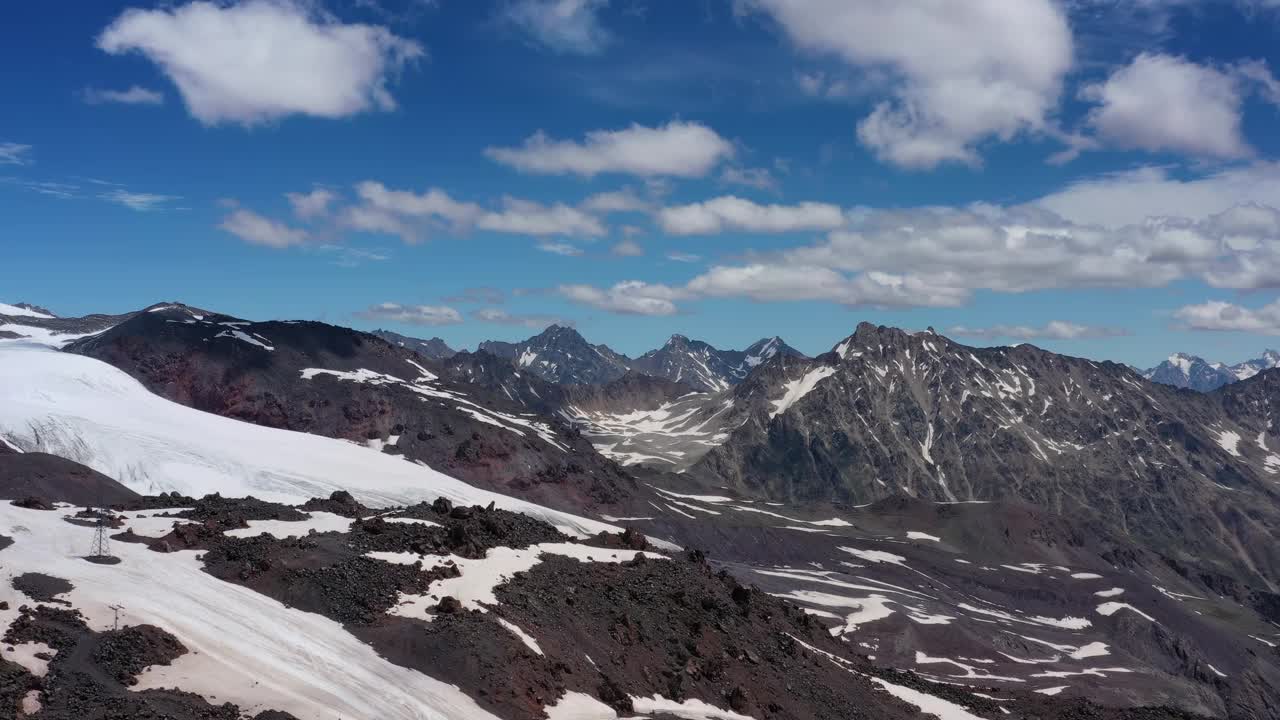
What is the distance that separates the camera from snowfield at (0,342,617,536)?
98312 millimetres

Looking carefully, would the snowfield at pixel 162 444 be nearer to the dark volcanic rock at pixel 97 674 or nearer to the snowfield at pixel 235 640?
the snowfield at pixel 235 640

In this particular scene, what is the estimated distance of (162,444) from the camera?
338ft

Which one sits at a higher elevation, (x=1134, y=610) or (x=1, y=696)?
(x=1, y=696)

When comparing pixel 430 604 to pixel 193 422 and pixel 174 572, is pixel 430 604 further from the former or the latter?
pixel 193 422

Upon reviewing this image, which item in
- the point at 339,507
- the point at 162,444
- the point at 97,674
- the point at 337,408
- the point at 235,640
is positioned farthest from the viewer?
the point at 337,408

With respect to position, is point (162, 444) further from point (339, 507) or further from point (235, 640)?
point (235, 640)

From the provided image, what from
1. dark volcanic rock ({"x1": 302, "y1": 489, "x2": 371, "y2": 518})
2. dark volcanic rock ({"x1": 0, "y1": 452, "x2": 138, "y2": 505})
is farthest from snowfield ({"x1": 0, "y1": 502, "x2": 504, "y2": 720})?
dark volcanic rock ({"x1": 0, "y1": 452, "x2": 138, "y2": 505})

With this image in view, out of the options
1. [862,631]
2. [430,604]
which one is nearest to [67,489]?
[430,604]

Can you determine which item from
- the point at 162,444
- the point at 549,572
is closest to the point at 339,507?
the point at 549,572

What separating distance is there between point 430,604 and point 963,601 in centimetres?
12685

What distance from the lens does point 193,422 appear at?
114062mm

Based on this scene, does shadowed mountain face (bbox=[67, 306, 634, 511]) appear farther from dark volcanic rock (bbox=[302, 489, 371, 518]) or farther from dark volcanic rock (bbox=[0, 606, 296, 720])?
dark volcanic rock (bbox=[0, 606, 296, 720])

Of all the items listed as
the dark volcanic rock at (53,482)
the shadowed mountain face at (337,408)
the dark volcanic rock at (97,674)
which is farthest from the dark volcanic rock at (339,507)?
the shadowed mountain face at (337,408)

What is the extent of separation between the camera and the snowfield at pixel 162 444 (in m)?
98.3
